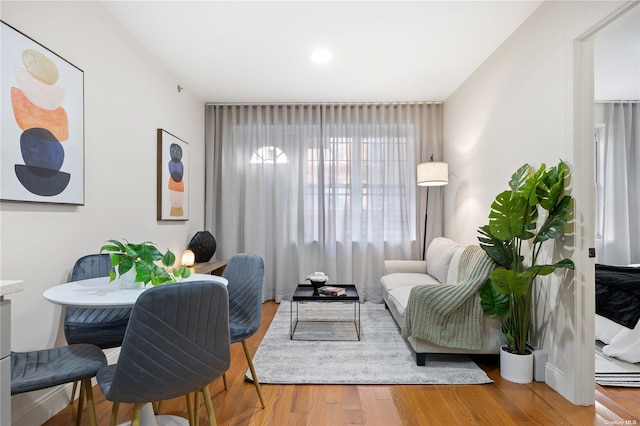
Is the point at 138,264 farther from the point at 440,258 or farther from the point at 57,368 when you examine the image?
the point at 440,258

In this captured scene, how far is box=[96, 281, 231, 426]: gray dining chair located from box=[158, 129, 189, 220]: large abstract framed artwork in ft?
7.10

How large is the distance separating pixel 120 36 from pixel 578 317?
3.83 m

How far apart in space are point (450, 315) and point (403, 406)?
77 cm

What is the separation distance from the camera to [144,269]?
1.56 meters

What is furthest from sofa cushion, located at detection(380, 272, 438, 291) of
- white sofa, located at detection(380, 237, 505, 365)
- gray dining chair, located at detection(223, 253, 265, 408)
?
gray dining chair, located at detection(223, 253, 265, 408)

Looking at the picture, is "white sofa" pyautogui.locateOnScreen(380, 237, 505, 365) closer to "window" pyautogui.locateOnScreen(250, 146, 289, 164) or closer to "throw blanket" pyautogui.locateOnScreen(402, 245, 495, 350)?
"throw blanket" pyautogui.locateOnScreen(402, 245, 495, 350)

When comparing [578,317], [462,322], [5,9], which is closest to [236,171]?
[5,9]

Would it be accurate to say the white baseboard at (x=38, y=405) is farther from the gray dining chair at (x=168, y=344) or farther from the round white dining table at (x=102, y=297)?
the gray dining chair at (x=168, y=344)

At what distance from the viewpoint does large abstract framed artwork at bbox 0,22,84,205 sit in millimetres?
1613

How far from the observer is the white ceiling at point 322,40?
239 cm

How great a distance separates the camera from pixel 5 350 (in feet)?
3.37

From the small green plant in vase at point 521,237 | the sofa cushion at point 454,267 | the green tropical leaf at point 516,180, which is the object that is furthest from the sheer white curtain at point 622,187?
the green tropical leaf at point 516,180

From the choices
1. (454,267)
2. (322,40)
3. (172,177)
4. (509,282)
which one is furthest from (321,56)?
(509,282)

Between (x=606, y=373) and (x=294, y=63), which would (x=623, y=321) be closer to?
(x=606, y=373)
